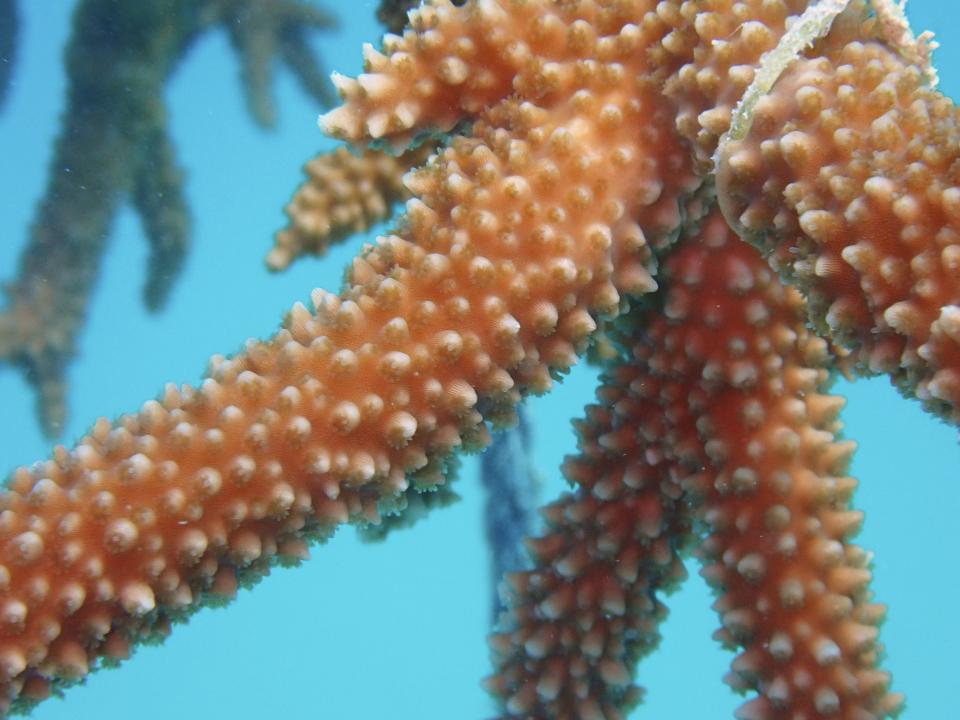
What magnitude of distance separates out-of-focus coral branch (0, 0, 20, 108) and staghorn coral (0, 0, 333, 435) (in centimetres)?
51

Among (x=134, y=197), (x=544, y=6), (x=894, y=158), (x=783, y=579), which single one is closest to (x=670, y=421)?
(x=783, y=579)

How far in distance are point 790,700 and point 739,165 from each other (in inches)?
33.7

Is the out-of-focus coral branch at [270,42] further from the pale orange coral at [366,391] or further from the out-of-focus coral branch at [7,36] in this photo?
the pale orange coral at [366,391]

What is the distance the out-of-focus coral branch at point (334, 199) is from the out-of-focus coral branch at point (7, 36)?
1715 mm

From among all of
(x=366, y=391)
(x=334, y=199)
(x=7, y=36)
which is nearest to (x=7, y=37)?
(x=7, y=36)

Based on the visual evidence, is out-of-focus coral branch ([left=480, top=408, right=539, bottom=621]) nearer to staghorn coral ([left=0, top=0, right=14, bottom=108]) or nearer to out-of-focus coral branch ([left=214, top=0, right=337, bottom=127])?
out-of-focus coral branch ([left=214, top=0, right=337, bottom=127])

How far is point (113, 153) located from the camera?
9.07 feet

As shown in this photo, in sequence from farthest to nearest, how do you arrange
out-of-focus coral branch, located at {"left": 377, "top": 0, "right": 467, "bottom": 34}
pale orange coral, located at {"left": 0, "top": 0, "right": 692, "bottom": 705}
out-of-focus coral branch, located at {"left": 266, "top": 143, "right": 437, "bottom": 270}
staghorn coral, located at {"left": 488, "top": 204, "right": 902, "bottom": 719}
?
out-of-focus coral branch, located at {"left": 377, "top": 0, "right": 467, "bottom": 34} → out-of-focus coral branch, located at {"left": 266, "top": 143, "right": 437, "bottom": 270} → staghorn coral, located at {"left": 488, "top": 204, "right": 902, "bottom": 719} → pale orange coral, located at {"left": 0, "top": 0, "right": 692, "bottom": 705}

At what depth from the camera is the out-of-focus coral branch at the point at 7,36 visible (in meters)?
2.97

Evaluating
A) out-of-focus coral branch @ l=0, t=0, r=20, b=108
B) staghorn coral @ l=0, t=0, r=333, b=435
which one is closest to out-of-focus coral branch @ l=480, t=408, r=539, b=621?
staghorn coral @ l=0, t=0, r=333, b=435

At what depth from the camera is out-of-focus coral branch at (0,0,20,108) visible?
2.97 meters

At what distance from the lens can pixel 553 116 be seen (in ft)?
4.41

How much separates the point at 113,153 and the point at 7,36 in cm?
68

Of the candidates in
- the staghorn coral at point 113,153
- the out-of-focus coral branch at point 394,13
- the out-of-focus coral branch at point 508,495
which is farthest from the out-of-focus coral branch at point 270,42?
the out-of-focus coral branch at point 508,495
